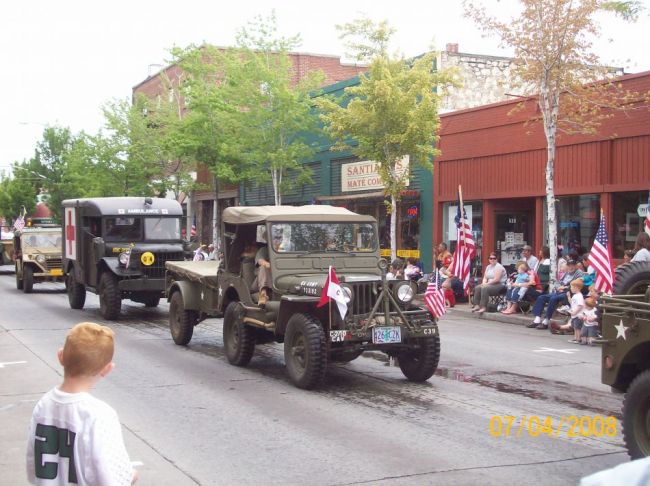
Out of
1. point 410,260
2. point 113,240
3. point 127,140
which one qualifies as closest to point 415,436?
point 113,240

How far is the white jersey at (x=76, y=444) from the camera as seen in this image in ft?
10.6

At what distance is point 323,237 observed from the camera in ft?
36.6

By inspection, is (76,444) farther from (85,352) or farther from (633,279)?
(633,279)

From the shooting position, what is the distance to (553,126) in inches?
717

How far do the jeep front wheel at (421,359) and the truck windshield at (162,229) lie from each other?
947 centimetres

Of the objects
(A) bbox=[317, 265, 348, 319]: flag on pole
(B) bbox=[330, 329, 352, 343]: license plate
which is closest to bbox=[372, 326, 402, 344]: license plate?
(B) bbox=[330, 329, 352, 343]: license plate

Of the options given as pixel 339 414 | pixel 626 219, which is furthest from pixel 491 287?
pixel 339 414

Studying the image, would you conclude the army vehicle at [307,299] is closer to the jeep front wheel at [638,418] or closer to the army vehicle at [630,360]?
the army vehicle at [630,360]

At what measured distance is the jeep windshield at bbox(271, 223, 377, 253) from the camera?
10945mm

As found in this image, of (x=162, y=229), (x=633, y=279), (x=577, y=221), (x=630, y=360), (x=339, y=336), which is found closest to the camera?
(x=630, y=360)

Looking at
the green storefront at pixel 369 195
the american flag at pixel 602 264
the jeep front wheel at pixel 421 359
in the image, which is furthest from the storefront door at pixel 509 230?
the jeep front wheel at pixel 421 359

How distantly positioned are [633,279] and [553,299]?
7.85 metres

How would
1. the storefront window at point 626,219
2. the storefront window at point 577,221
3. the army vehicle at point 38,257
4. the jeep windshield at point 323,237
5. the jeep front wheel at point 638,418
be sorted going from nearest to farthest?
1. the jeep front wheel at point 638,418
2. the jeep windshield at point 323,237
3. the storefront window at point 626,219
4. the storefront window at point 577,221
5. the army vehicle at point 38,257

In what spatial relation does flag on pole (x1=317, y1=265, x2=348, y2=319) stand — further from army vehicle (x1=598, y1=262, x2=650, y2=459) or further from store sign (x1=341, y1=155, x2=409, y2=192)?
store sign (x1=341, y1=155, x2=409, y2=192)
